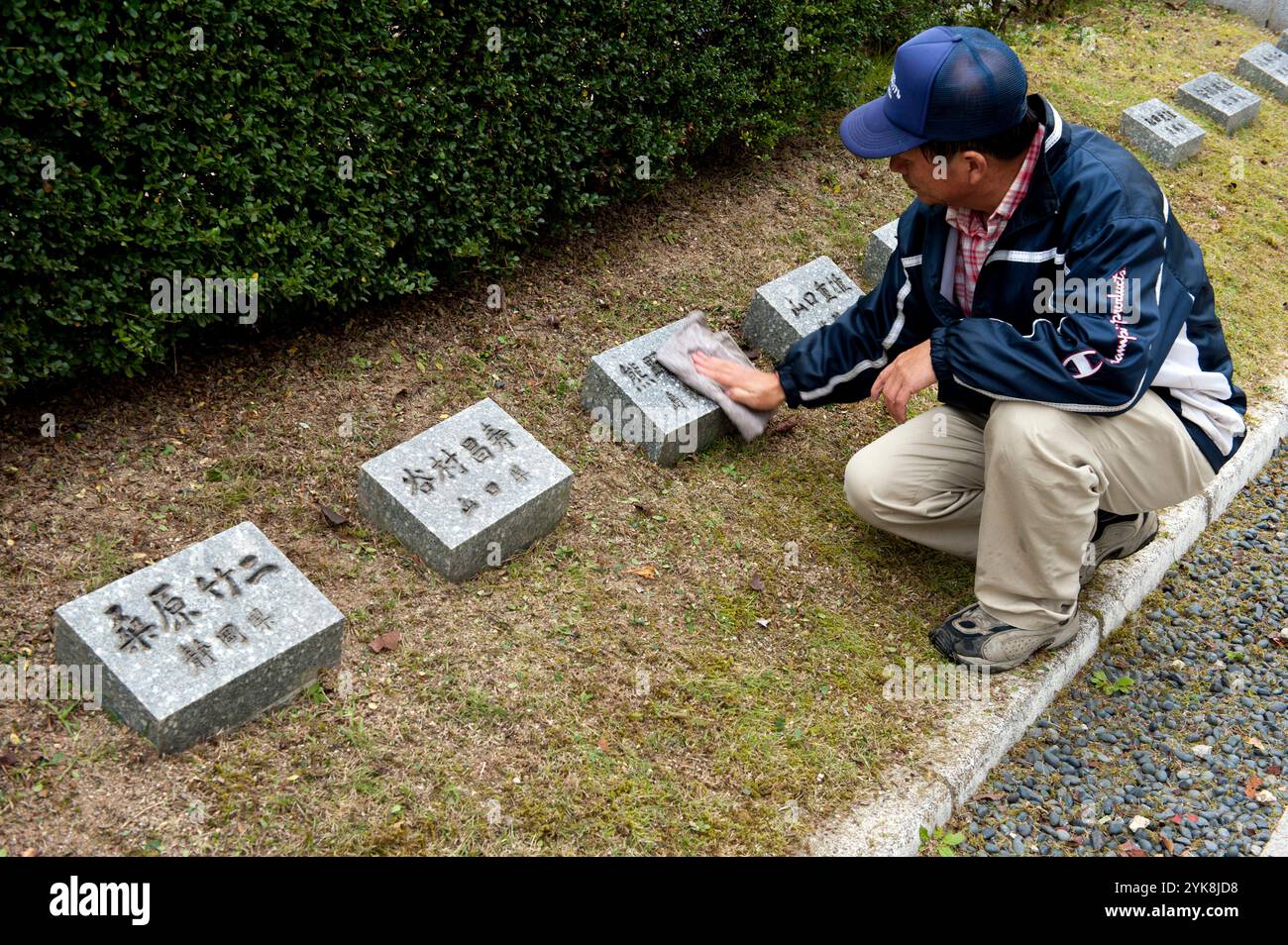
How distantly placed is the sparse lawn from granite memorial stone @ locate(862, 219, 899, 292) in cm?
79

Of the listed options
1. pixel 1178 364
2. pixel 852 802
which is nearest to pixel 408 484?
pixel 852 802

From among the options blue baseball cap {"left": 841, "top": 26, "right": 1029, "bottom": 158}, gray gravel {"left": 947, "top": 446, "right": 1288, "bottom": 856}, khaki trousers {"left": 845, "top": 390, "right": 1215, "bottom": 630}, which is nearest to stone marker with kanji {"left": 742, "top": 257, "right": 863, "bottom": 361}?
khaki trousers {"left": 845, "top": 390, "right": 1215, "bottom": 630}

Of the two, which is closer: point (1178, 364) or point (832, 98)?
point (1178, 364)

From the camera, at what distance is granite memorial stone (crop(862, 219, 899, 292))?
19.6 ft

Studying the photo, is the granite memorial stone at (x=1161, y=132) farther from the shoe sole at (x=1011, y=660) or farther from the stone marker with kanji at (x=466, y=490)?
the stone marker with kanji at (x=466, y=490)

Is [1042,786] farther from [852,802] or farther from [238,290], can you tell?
[238,290]

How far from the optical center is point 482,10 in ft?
14.8

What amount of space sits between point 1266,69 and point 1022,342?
7267mm

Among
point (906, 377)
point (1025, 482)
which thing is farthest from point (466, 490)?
point (1025, 482)

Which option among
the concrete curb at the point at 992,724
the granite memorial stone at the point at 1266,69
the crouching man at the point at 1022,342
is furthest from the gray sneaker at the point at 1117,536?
the granite memorial stone at the point at 1266,69

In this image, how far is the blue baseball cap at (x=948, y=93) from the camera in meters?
3.62

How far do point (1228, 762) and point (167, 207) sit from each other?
13.7ft

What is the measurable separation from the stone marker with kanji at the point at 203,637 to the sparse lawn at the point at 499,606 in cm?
10

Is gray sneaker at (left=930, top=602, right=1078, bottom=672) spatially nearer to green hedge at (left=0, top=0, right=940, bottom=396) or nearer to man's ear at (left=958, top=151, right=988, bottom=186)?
man's ear at (left=958, top=151, right=988, bottom=186)
